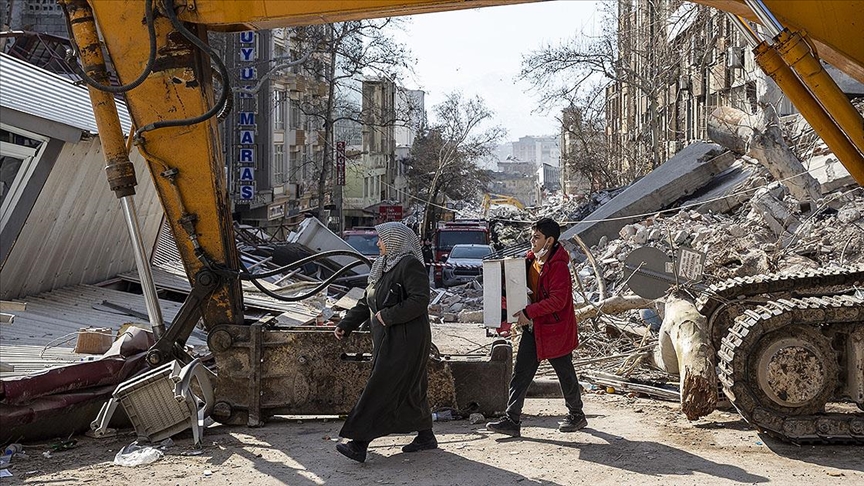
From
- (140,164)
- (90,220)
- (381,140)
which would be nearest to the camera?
(90,220)

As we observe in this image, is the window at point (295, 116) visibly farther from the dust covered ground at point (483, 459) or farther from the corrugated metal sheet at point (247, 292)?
the dust covered ground at point (483, 459)

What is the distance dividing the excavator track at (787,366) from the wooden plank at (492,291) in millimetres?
1815

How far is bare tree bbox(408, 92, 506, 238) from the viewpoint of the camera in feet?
184

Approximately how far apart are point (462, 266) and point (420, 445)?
19.9m

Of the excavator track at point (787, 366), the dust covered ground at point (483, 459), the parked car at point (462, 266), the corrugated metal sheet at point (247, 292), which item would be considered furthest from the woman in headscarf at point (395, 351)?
the parked car at point (462, 266)

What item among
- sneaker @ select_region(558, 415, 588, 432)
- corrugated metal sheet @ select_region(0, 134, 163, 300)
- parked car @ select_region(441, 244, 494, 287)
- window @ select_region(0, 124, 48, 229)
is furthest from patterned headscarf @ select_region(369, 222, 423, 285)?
parked car @ select_region(441, 244, 494, 287)

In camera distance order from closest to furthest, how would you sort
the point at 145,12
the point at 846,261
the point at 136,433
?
the point at 145,12 → the point at 136,433 → the point at 846,261

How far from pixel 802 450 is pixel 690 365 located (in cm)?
122

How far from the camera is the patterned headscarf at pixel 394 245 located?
7629mm

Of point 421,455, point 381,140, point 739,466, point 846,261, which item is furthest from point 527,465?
point 381,140

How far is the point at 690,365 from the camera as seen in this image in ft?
28.4

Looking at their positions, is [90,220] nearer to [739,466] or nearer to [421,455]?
[421,455]

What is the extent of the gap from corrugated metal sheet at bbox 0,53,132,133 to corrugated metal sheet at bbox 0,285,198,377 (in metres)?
2.25

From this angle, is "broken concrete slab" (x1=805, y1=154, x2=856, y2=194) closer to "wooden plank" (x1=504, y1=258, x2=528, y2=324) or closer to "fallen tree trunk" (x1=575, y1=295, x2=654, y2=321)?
"fallen tree trunk" (x1=575, y1=295, x2=654, y2=321)
